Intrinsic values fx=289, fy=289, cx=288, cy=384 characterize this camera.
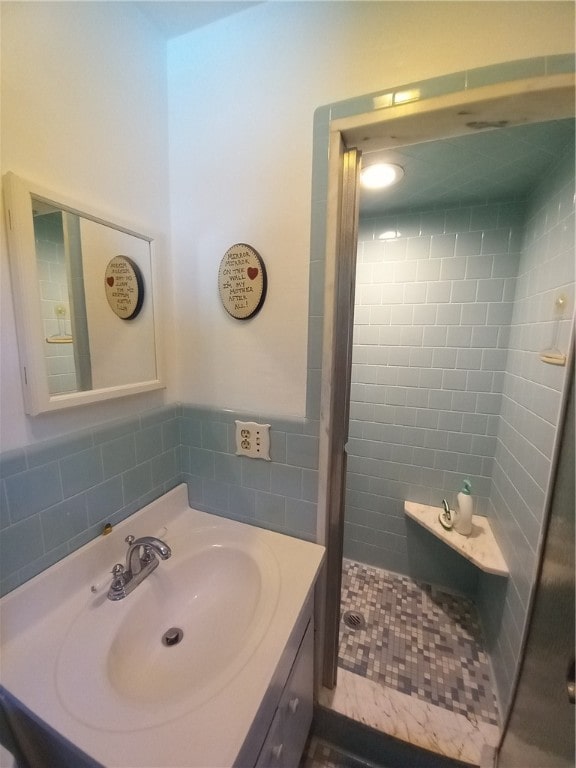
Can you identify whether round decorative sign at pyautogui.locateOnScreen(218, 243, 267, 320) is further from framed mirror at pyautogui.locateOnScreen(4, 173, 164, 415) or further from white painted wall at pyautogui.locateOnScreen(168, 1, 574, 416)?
framed mirror at pyautogui.locateOnScreen(4, 173, 164, 415)

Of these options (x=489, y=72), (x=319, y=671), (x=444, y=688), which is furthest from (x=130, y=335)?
(x=444, y=688)

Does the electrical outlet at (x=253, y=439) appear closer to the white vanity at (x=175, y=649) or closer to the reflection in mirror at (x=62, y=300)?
the white vanity at (x=175, y=649)

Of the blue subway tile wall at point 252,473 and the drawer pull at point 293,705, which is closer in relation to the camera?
the drawer pull at point 293,705

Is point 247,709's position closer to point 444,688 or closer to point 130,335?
point 130,335

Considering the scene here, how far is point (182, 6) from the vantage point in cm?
82

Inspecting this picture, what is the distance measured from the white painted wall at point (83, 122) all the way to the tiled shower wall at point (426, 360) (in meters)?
1.17

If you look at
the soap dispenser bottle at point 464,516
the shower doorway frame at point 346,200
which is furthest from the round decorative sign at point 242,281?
the soap dispenser bottle at point 464,516

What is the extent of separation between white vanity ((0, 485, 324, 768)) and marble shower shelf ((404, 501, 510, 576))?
854 millimetres

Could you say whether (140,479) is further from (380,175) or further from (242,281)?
(380,175)

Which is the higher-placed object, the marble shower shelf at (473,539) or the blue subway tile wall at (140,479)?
the blue subway tile wall at (140,479)

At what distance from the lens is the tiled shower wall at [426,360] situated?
4.85 ft

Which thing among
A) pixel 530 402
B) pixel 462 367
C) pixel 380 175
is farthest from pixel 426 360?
pixel 380 175

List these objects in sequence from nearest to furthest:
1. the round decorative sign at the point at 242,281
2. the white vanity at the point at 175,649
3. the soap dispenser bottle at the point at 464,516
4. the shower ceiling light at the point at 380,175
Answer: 1. the white vanity at the point at 175,649
2. the round decorative sign at the point at 242,281
3. the shower ceiling light at the point at 380,175
4. the soap dispenser bottle at the point at 464,516

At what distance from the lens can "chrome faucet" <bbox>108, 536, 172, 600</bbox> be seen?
30.3 inches
